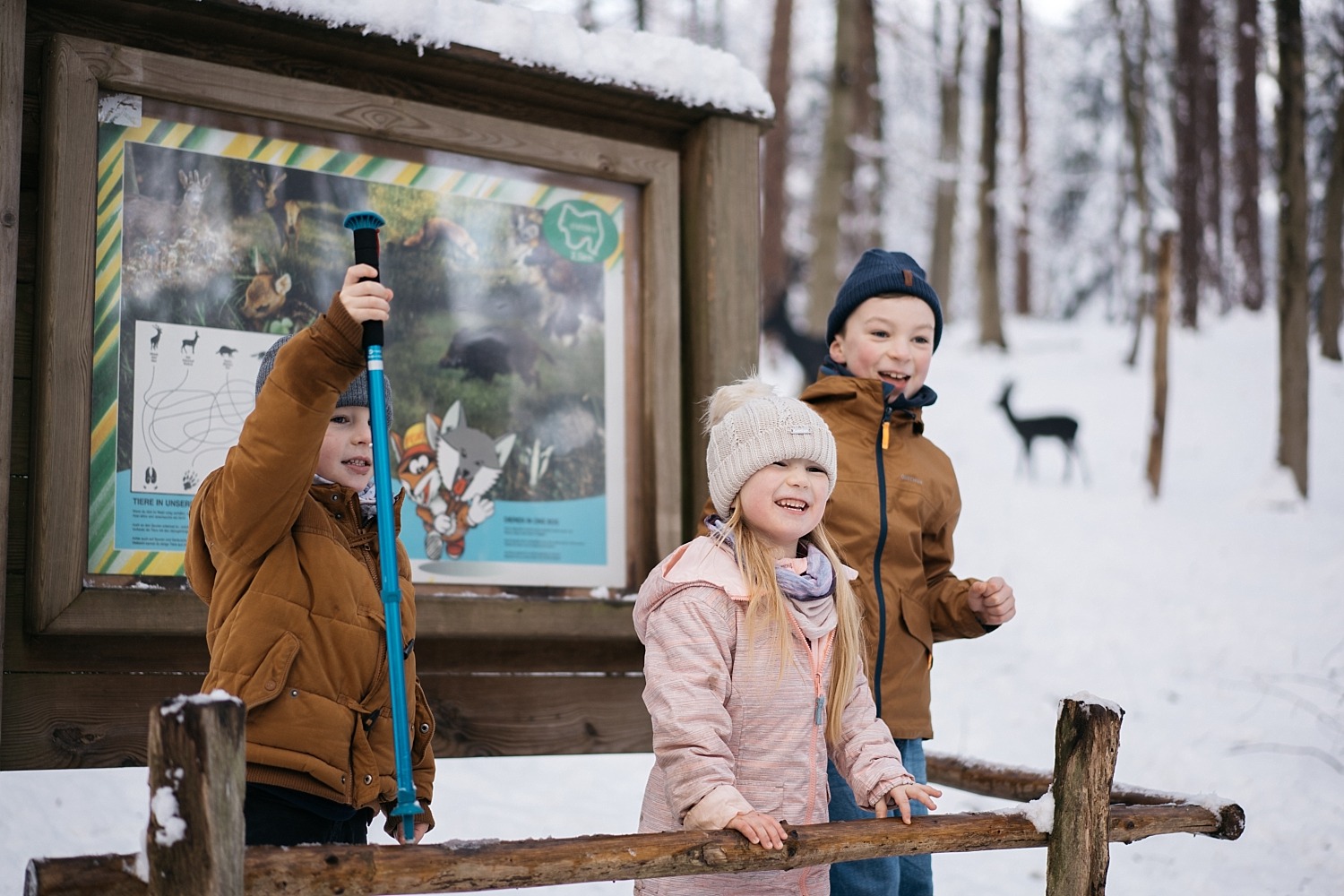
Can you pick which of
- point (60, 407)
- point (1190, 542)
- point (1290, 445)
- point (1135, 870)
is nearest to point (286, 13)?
point (60, 407)

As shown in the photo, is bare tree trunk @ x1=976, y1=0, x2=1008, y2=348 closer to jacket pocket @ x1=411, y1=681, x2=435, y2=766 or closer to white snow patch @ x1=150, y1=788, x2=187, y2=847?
jacket pocket @ x1=411, y1=681, x2=435, y2=766

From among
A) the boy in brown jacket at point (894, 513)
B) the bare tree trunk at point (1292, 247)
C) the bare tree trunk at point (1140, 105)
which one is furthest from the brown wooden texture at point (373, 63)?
the bare tree trunk at point (1140, 105)

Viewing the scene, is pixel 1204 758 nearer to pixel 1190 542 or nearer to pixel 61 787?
pixel 1190 542

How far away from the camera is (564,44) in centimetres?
372

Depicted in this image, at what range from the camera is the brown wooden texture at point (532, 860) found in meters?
1.89

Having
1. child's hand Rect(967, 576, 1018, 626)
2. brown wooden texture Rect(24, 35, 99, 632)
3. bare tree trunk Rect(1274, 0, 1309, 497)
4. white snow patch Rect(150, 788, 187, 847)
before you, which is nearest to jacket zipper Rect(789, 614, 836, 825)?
child's hand Rect(967, 576, 1018, 626)

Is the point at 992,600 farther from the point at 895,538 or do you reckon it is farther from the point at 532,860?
the point at 532,860

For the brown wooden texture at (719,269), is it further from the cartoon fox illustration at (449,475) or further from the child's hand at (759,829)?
the child's hand at (759,829)

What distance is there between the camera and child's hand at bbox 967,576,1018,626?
10.8 feet

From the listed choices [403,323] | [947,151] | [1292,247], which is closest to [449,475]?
[403,323]

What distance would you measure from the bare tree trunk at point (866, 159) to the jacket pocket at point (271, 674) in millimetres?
15789

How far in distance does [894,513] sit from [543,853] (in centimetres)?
158

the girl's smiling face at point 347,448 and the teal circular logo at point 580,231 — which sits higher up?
the teal circular logo at point 580,231

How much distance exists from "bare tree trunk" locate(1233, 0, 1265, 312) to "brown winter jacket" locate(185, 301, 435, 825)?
654 inches
